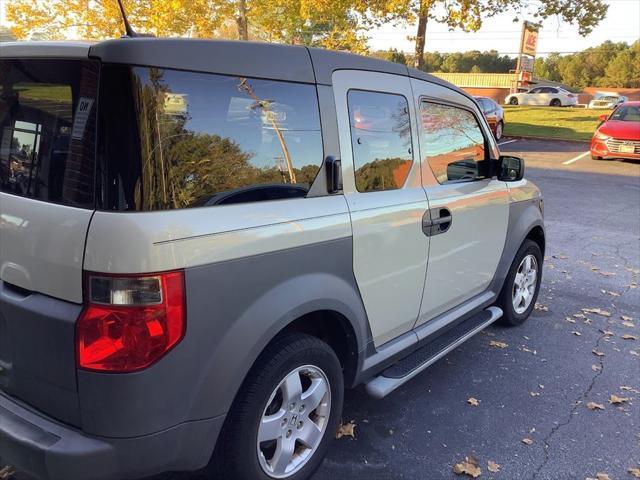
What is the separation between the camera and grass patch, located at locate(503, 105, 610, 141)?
20766 millimetres

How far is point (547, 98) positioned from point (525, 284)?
4209 cm

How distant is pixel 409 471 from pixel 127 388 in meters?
1.60

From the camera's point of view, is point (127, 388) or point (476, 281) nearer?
point (127, 388)

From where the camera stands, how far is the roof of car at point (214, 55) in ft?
6.00

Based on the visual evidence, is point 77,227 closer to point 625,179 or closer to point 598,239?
point 598,239

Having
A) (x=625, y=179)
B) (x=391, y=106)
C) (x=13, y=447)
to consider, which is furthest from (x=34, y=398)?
(x=625, y=179)

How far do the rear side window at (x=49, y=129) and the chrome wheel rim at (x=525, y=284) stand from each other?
3572 mm

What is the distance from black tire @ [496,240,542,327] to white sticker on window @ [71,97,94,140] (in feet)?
11.2

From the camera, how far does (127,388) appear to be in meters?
1.82

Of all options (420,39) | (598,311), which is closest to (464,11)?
(420,39)

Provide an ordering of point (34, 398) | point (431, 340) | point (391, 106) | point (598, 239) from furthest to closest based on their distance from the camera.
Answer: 1. point (598, 239)
2. point (431, 340)
3. point (391, 106)
4. point (34, 398)

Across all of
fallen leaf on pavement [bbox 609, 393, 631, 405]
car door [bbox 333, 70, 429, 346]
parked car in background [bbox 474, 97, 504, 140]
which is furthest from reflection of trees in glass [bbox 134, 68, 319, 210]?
parked car in background [bbox 474, 97, 504, 140]

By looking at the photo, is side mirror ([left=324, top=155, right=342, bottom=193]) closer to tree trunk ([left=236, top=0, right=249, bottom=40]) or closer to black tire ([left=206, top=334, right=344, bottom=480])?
black tire ([left=206, top=334, right=344, bottom=480])

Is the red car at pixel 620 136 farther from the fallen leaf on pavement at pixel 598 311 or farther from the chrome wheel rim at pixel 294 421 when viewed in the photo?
the chrome wheel rim at pixel 294 421
